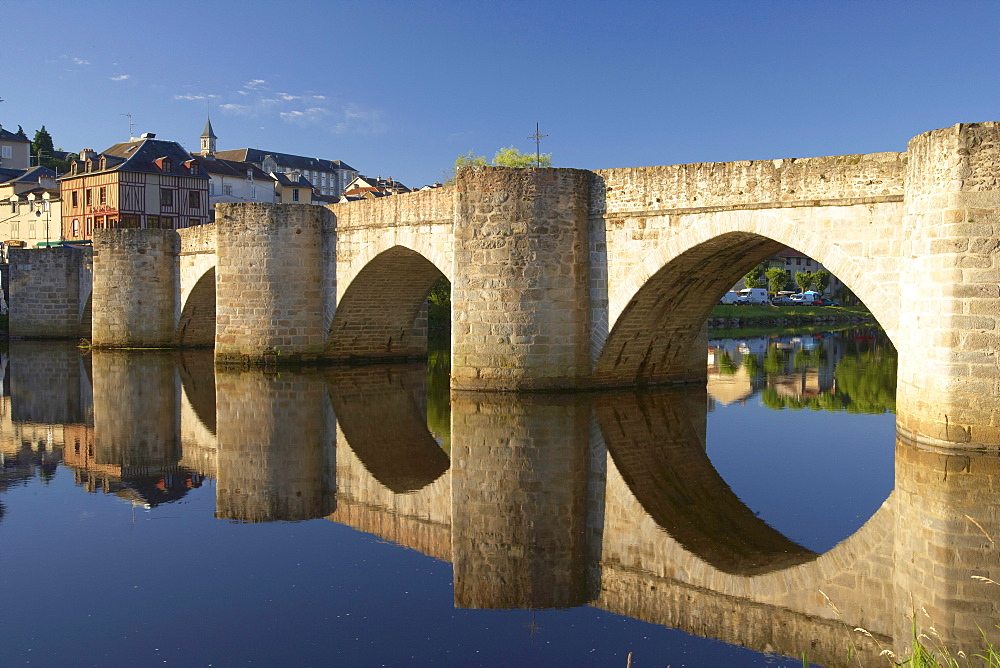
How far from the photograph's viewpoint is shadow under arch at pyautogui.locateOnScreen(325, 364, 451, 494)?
11.2 metres

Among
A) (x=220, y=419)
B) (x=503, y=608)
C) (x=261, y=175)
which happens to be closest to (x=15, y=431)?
(x=220, y=419)

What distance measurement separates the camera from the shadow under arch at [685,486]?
7.64 metres

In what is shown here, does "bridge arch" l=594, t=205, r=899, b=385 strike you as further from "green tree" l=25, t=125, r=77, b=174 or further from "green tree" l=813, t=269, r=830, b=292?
"green tree" l=25, t=125, r=77, b=174

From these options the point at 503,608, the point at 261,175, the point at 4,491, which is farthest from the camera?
the point at 261,175

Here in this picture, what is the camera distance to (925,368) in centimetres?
1088

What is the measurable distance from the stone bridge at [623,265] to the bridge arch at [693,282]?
1.2 inches

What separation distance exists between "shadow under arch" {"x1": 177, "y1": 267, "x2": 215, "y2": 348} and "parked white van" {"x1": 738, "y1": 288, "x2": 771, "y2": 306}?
30.4 meters

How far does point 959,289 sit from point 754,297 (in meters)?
43.3

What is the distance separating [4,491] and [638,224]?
9.32 metres

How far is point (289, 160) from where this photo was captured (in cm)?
8338

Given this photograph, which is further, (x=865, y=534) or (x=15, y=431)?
(x=15, y=431)

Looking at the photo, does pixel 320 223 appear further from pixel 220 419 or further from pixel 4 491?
pixel 4 491

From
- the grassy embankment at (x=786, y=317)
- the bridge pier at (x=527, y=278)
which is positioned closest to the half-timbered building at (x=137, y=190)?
the grassy embankment at (x=786, y=317)

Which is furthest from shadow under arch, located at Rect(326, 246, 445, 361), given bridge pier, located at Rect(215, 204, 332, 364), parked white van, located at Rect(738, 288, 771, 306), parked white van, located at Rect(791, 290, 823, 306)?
parked white van, located at Rect(791, 290, 823, 306)
